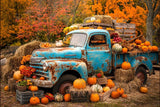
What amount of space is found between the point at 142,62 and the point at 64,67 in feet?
11.4

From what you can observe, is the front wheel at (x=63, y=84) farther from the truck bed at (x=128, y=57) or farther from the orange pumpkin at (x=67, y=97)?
the truck bed at (x=128, y=57)

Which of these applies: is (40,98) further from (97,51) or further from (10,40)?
(10,40)

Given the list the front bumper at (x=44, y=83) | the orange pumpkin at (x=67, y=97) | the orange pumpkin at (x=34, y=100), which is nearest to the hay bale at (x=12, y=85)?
the front bumper at (x=44, y=83)

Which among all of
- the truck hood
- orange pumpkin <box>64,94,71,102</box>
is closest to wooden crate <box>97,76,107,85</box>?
the truck hood

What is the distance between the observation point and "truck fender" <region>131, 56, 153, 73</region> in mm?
8013

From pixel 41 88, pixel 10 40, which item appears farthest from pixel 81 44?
pixel 10 40

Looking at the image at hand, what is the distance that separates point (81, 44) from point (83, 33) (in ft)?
1.45

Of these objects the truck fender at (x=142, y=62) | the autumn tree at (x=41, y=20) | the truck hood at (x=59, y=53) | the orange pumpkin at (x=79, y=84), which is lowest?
the orange pumpkin at (x=79, y=84)

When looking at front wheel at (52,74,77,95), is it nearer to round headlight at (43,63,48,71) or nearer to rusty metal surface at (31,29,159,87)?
rusty metal surface at (31,29,159,87)

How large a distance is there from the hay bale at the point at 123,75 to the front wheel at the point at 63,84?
2001mm

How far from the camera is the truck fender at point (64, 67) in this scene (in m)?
5.97

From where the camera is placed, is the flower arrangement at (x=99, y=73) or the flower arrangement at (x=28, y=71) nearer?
the flower arrangement at (x=28, y=71)

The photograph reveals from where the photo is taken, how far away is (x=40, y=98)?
20.1ft

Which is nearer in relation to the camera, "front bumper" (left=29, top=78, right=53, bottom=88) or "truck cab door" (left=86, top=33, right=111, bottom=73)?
"front bumper" (left=29, top=78, right=53, bottom=88)
